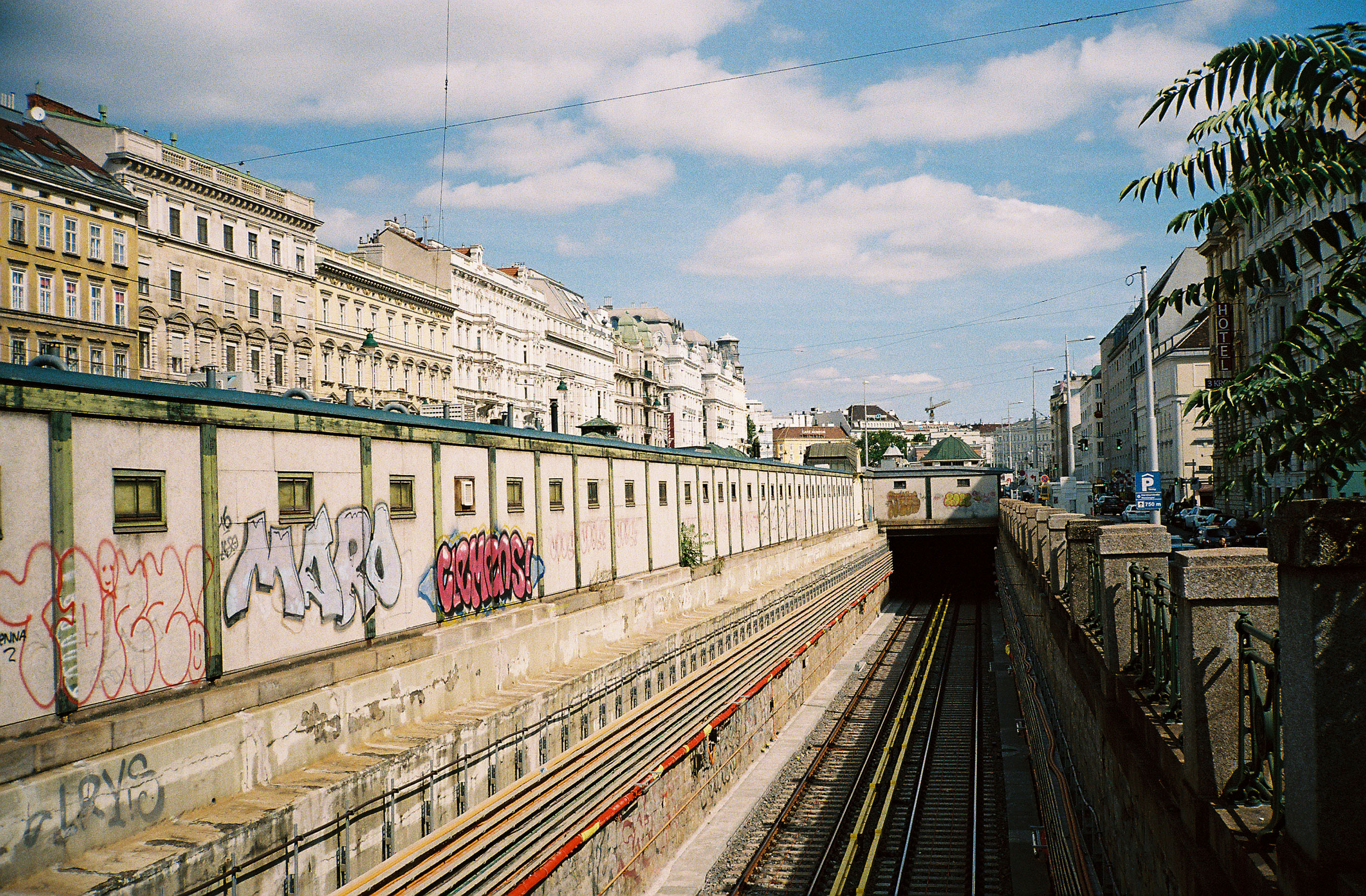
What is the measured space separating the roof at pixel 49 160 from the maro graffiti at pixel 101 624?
1208 inches

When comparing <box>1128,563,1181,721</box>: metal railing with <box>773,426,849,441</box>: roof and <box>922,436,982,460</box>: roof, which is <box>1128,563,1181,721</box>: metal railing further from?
<box>773,426,849,441</box>: roof

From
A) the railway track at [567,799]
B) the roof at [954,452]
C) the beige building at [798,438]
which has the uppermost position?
the beige building at [798,438]

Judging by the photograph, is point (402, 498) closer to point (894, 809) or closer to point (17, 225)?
point (894, 809)

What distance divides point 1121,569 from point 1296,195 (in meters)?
3.67

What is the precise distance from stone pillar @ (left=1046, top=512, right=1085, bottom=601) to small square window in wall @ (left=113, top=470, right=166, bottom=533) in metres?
12.1

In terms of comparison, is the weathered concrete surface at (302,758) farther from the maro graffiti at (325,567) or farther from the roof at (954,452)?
the roof at (954,452)

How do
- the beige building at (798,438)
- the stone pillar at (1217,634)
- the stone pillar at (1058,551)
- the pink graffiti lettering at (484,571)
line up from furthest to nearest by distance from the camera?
the beige building at (798,438), the pink graffiti lettering at (484,571), the stone pillar at (1058,551), the stone pillar at (1217,634)

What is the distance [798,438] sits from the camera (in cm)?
17712

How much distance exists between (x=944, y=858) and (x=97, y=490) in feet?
52.0

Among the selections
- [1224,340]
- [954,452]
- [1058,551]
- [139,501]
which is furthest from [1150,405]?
[954,452]

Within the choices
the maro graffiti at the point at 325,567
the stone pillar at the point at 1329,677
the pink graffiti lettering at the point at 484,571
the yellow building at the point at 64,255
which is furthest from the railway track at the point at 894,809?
the yellow building at the point at 64,255

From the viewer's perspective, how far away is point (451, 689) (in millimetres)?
13844

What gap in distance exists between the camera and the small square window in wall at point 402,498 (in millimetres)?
13898

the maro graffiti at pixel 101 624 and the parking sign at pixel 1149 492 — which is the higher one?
the parking sign at pixel 1149 492
